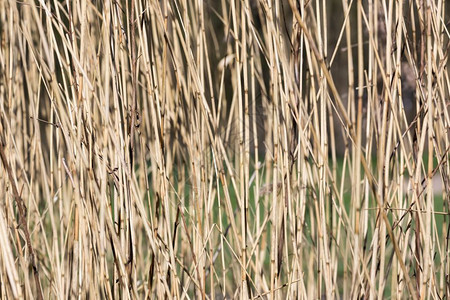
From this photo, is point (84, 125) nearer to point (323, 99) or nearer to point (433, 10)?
point (323, 99)

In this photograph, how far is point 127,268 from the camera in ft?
2.73

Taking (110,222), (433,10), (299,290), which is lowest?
(299,290)

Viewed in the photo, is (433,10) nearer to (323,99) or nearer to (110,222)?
(323,99)

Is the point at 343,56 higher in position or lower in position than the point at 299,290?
higher

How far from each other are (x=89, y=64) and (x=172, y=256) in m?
0.27

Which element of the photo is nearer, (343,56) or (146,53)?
(146,53)

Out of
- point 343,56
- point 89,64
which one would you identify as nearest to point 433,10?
point 89,64

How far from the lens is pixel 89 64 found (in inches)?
33.7

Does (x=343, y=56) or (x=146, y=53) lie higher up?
(x=343, y=56)

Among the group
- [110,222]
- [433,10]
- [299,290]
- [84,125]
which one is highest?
[433,10]

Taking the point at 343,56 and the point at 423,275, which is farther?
the point at 343,56

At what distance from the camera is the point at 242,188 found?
82cm

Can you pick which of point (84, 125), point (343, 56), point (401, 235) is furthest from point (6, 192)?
point (343, 56)

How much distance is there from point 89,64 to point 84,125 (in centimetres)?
11
